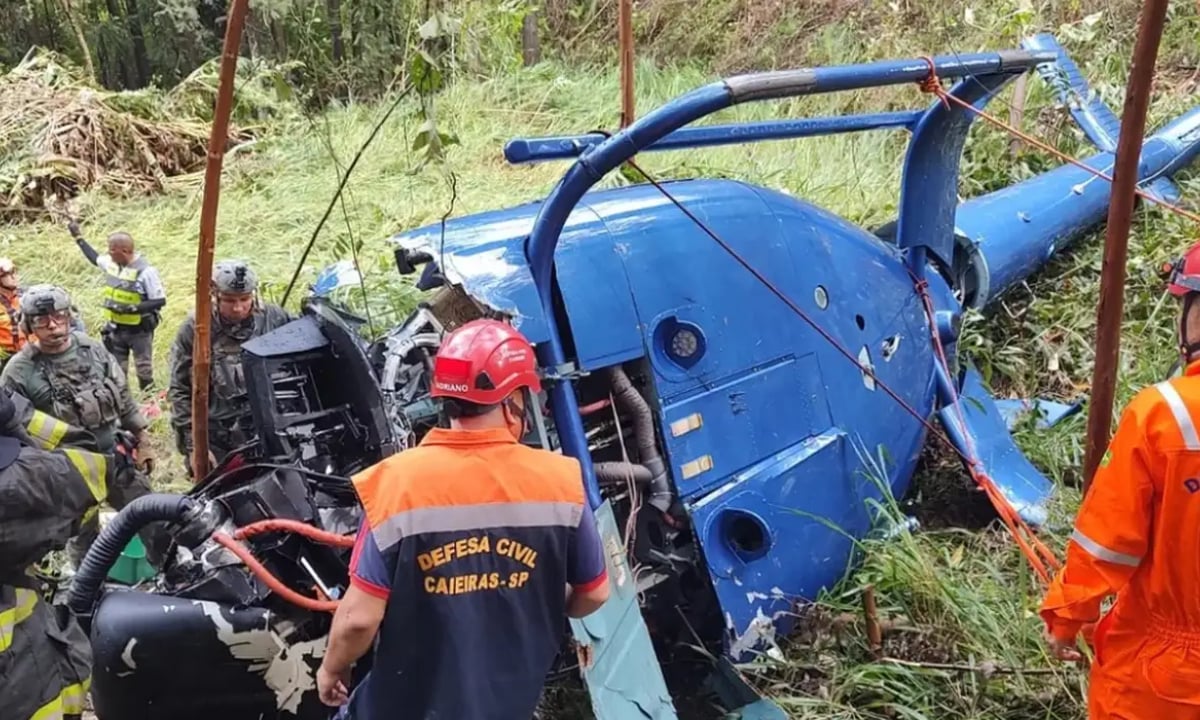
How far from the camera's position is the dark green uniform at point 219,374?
4.71 m

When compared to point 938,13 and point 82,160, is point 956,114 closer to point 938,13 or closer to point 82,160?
point 938,13

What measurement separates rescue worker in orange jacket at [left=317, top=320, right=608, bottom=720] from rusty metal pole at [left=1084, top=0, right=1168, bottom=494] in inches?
51.1

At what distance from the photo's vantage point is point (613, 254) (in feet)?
11.0

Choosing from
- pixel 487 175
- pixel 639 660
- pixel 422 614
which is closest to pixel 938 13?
pixel 487 175

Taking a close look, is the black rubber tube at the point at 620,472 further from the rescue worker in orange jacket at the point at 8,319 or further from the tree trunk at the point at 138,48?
the tree trunk at the point at 138,48

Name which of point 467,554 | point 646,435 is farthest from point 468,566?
point 646,435

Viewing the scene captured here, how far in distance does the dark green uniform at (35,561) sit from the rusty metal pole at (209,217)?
0.58m

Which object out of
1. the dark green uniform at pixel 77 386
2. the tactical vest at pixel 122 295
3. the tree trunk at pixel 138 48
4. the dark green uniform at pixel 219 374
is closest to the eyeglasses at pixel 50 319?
the dark green uniform at pixel 77 386

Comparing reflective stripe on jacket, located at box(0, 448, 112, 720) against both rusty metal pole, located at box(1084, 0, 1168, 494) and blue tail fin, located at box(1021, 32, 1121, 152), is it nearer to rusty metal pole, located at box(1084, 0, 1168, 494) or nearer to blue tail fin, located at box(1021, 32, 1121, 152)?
rusty metal pole, located at box(1084, 0, 1168, 494)

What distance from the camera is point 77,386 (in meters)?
4.96

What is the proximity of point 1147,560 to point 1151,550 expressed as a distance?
0.11 feet

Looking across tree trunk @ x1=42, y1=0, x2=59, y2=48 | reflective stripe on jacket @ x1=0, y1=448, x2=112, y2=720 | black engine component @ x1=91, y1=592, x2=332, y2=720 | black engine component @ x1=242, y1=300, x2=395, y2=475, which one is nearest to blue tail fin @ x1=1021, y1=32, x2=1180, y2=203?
black engine component @ x1=242, y1=300, x2=395, y2=475

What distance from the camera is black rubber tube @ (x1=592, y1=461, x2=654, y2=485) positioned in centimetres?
319

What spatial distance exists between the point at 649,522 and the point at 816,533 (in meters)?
0.67
